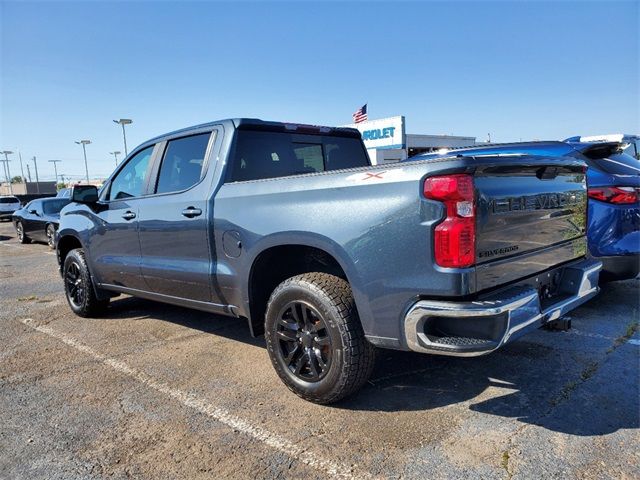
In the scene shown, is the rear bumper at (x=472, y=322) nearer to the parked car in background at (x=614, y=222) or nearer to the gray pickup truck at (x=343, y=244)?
the gray pickup truck at (x=343, y=244)

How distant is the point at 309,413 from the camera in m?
3.03

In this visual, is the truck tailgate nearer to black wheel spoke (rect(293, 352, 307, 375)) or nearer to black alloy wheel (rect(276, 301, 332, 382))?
black alloy wheel (rect(276, 301, 332, 382))

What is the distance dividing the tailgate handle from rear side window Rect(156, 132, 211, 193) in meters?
2.50

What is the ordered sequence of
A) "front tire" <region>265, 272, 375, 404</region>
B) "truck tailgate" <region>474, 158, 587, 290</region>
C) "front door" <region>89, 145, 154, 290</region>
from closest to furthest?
"truck tailgate" <region>474, 158, 587, 290</region>
"front tire" <region>265, 272, 375, 404</region>
"front door" <region>89, 145, 154, 290</region>

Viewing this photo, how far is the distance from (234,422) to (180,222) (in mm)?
1706

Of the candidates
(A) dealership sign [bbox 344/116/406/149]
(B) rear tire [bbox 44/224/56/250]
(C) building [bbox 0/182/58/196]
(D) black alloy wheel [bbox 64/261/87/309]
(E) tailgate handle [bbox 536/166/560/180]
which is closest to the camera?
(E) tailgate handle [bbox 536/166/560/180]

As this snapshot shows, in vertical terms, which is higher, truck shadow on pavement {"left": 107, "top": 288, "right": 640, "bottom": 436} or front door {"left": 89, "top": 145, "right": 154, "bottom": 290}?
front door {"left": 89, "top": 145, "right": 154, "bottom": 290}

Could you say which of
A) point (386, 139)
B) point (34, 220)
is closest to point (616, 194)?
point (34, 220)

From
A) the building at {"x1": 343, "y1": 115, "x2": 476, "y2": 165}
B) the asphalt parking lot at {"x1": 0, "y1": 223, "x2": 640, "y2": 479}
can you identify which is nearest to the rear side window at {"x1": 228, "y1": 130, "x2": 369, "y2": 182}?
the asphalt parking lot at {"x1": 0, "y1": 223, "x2": 640, "y2": 479}

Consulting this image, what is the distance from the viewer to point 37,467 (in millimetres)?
2553

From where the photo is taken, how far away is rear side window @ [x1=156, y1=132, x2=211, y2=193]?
3.98 metres

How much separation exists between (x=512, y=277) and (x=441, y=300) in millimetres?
554

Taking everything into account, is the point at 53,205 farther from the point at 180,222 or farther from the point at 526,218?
the point at 526,218

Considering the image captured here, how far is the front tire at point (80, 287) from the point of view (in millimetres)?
5301
